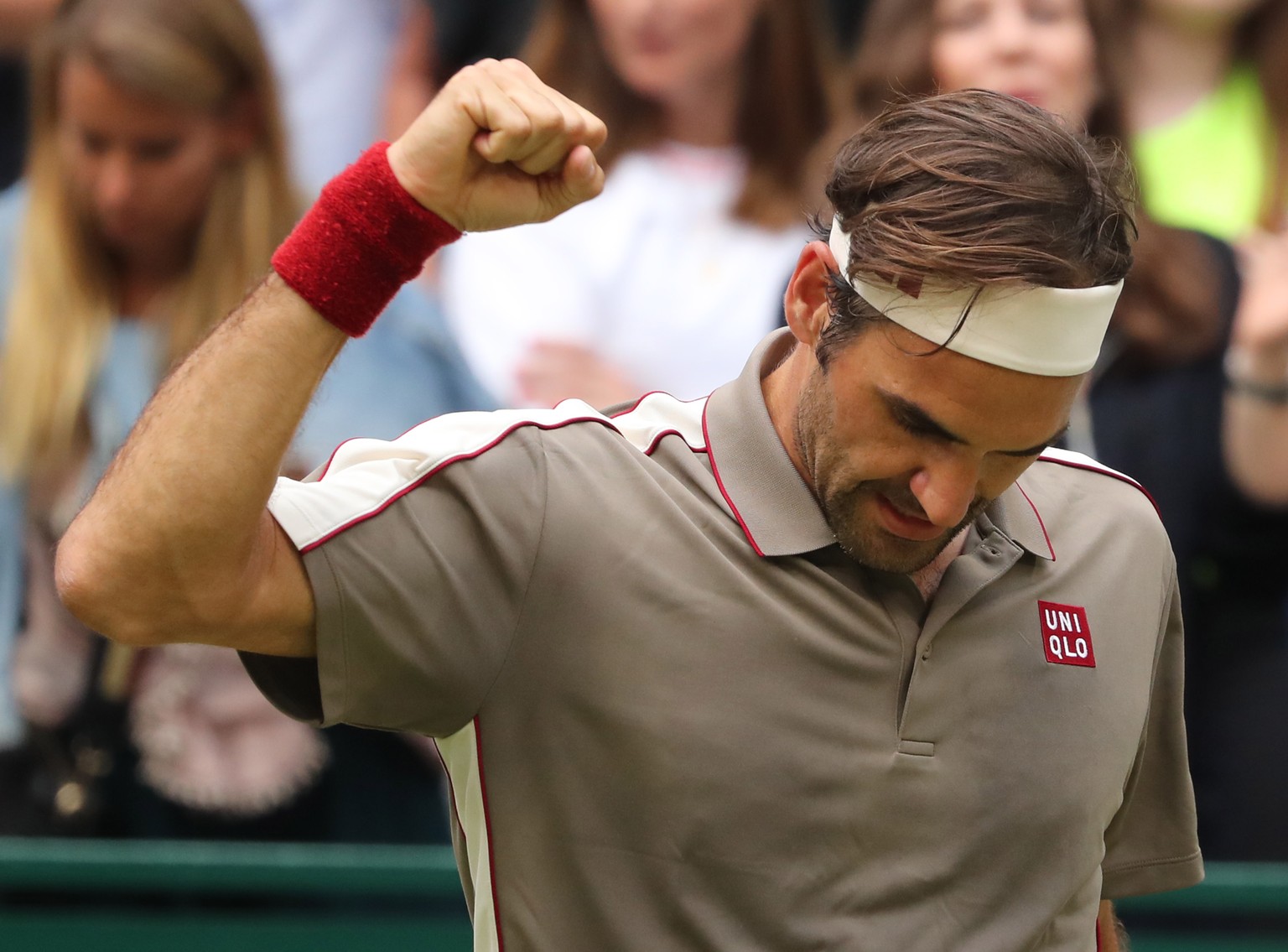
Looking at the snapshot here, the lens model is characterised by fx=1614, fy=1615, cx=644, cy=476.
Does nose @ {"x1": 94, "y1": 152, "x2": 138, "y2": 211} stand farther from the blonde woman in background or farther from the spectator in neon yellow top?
the spectator in neon yellow top

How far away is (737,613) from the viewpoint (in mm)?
1608

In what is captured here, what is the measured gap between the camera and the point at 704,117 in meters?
3.75

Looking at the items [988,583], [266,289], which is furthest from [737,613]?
[266,289]

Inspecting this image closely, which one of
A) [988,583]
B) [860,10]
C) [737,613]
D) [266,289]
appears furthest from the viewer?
[860,10]

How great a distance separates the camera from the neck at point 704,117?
12.3 ft

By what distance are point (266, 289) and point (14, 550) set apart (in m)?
2.34

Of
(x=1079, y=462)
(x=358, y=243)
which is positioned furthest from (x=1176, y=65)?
(x=358, y=243)

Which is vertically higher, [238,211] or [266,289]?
[266,289]

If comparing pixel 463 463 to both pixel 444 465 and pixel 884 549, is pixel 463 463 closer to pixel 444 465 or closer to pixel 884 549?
pixel 444 465

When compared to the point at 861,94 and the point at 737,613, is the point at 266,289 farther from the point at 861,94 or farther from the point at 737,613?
the point at 861,94

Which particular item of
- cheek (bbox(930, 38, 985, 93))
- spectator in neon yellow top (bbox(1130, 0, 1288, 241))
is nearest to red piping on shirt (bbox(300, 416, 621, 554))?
cheek (bbox(930, 38, 985, 93))

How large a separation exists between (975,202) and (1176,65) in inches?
95.8

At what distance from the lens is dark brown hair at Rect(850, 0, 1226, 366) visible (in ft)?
11.0

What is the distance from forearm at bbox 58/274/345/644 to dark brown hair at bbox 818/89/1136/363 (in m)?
0.56
